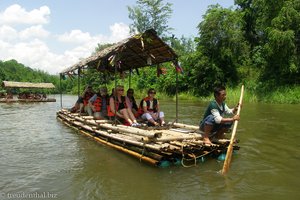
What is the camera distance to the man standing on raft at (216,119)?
709 centimetres

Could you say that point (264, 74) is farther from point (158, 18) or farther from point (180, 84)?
point (158, 18)

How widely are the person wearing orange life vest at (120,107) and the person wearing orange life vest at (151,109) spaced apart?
449 mm

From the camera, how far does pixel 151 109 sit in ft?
32.4

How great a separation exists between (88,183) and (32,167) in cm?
178

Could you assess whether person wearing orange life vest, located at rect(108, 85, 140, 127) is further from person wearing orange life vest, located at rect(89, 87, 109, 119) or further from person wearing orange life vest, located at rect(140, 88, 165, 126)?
person wearing orange life vest, located at rect(89, 87, 109, 119)

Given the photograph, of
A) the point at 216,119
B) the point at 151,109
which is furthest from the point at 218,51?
the point at 216,119

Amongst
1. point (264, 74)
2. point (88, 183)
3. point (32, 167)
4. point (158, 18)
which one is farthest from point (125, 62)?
point (158, 18)

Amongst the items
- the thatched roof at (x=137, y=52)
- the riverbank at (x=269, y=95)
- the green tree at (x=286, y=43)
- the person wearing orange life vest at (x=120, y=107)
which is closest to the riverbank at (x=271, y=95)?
the riverbank at (x=269, y=95)

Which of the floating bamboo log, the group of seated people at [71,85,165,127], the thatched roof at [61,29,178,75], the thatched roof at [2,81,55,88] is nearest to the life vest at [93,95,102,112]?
the group of seated people at [71,85,165,127]

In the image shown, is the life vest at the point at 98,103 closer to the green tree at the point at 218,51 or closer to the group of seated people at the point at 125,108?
the group of seated people at the point at 125,108

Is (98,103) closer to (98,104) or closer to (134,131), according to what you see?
(98,104)

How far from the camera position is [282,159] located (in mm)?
7539

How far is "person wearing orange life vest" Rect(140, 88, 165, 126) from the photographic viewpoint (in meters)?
9.51

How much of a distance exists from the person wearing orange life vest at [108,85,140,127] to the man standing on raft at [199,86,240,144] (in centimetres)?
238
